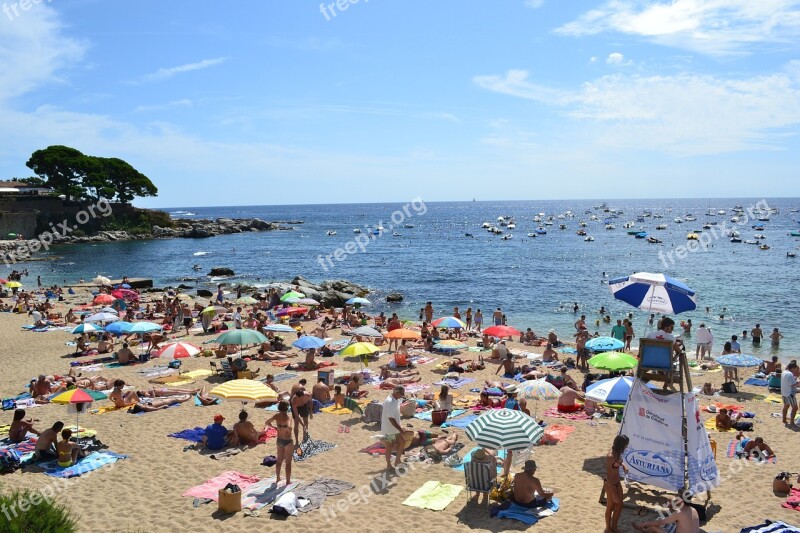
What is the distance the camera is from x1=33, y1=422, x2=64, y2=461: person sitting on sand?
415 inches

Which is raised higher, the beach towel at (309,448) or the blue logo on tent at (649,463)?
the blue logo on tent at (649,463)

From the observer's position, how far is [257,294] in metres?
38.8

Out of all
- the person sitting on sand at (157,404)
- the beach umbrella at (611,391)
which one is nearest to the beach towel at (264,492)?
the person sitting on sand at (157,404)

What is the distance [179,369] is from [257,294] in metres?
20.5

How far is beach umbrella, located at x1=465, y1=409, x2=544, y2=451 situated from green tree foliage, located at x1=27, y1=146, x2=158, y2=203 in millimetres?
84008

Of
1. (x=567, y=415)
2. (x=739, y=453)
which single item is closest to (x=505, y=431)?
(x=567, y=415)

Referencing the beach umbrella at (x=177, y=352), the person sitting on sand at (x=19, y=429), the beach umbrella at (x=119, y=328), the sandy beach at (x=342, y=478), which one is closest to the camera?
the sandy beach at (x=342, y=478)

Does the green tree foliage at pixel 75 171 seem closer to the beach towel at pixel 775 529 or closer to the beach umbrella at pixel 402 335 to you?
the beach umbrella at pixel 402 335

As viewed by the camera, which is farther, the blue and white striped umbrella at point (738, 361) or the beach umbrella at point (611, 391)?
the blue and white striped umbrella at point (738, 361)

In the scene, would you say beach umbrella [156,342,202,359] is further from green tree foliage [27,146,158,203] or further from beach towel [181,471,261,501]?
green tree foliage [27,146,158,203]

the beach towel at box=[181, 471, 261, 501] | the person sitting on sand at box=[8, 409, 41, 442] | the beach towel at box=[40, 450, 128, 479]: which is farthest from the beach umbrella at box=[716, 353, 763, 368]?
the person sitting on sand at box=[8, 409, 41, 442]

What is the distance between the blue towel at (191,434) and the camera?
11.9 meters

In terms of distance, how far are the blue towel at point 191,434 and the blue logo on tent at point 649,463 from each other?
808 centimetres

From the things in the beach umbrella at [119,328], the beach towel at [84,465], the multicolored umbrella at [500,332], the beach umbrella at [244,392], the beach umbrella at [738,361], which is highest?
the beach umbrella at [244,392]
